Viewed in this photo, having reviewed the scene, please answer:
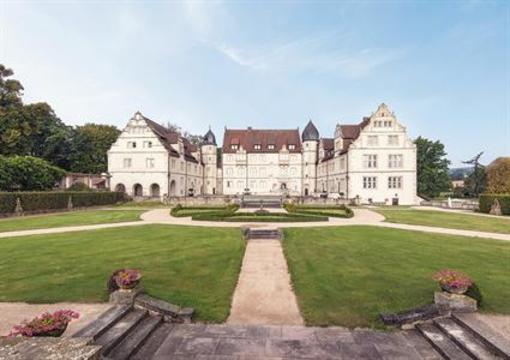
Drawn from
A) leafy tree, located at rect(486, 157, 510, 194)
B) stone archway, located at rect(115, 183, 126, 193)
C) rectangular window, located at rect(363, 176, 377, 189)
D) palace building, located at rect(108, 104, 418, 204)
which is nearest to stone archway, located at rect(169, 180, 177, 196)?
palace building, located at rect(108, 104, 418, 204)

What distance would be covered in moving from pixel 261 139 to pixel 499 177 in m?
43.0

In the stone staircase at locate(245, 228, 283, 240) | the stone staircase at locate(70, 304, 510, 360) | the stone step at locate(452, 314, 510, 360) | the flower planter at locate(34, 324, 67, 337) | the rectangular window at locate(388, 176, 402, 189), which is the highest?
the rectangular window at locate(388, 176, 402, 189)

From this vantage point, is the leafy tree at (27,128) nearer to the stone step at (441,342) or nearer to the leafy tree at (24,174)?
the leafy tree at (24,174)

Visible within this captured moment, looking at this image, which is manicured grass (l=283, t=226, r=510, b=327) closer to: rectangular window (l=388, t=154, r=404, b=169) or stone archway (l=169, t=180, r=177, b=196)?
rectangular window (l=388, t=154, r=404, b=169)

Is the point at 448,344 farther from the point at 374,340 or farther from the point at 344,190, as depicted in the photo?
the point at 344,190

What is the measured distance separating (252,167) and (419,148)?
3673 cm

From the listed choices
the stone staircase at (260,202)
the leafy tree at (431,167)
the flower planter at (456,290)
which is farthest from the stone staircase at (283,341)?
the leafy tree at (431,167)

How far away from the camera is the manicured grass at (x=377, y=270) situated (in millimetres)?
7973

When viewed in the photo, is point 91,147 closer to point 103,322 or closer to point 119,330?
point 103,322

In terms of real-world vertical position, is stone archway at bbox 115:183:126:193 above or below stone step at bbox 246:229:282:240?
above

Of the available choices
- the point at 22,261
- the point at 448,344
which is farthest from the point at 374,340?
the point at 22,261

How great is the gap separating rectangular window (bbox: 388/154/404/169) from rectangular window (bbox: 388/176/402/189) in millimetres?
1654

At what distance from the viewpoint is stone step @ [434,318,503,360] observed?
566 centimetres

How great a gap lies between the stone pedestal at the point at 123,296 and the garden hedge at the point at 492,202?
3979 centimetres
